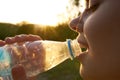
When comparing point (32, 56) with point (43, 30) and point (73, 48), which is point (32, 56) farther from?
point (43, 30)

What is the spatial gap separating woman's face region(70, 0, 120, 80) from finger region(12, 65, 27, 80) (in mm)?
446

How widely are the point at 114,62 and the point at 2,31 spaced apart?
31.9 feet

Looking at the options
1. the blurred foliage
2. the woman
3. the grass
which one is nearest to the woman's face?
the woman

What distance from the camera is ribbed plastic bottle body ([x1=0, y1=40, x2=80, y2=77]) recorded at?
6.11ft

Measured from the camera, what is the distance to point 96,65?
52.5 inches

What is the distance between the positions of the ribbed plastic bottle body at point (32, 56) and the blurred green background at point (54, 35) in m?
3.10

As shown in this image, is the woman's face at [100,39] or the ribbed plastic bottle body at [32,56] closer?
the woman's face at [100,39]

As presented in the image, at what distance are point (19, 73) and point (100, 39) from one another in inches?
22.3

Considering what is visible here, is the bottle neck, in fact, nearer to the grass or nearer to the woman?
the woman

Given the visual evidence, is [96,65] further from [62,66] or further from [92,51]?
[62,66]

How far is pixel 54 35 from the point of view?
9.53 meters

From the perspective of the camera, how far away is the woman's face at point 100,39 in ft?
4.18

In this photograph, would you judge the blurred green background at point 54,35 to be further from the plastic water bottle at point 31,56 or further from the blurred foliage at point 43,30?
the plastic water bottle at point 31,56

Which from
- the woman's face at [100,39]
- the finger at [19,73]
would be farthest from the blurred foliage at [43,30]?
the woman's face at [100,39]
